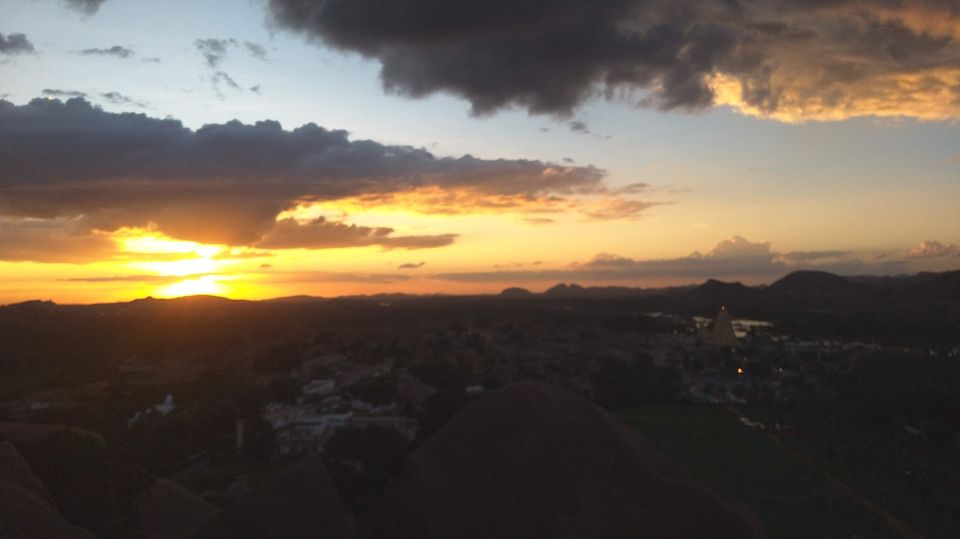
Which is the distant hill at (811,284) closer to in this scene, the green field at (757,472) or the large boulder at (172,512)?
the green field at (757,472)

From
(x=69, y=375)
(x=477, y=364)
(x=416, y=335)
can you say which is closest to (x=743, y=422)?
(x=477, y=364)

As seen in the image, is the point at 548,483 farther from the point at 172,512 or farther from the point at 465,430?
the point at 172,512

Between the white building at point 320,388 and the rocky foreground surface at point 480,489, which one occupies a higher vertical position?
the rocky foreground surface at point 480,489

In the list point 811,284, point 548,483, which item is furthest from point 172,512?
point 811,284

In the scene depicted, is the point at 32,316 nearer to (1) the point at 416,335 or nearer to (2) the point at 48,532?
(2) the point at 48,532

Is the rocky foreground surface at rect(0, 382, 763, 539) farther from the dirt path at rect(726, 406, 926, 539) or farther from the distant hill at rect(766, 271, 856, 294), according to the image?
the distant hill at rect(766, 271, 856, 294)

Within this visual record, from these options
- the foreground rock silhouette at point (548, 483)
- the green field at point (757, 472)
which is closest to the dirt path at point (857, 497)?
the green field at point (757, 472)

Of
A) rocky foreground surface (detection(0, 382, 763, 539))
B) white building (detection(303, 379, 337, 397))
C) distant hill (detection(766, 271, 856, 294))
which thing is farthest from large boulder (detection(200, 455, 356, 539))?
distant hill (detection(766, 271, 856, 294))
